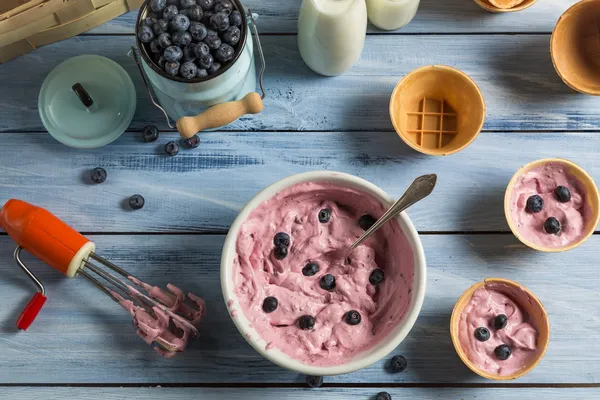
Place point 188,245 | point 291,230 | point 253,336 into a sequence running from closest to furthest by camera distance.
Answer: point 253,336 → point 291,230 → point 188,245

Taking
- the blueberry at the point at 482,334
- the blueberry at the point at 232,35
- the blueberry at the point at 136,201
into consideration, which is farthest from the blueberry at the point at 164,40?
the blueberry at the point at 482,334

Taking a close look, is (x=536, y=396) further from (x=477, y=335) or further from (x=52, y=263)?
(x=52, y=263)

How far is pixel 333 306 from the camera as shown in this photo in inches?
52.7

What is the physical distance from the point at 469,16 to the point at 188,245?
0.82m

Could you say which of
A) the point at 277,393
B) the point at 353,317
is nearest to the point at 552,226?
the point at 353,317

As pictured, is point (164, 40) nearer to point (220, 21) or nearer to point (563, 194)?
point (220, 21)

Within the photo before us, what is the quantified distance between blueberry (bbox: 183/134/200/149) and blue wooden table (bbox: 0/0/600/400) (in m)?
0.02

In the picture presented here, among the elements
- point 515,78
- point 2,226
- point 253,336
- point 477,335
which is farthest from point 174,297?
point 515,78

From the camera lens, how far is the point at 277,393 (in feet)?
4.75

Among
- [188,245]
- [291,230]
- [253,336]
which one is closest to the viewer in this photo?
[253,336]

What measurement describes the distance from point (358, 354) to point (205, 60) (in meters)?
0.62

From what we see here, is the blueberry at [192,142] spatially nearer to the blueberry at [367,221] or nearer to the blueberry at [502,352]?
the blueberry at [367,221]

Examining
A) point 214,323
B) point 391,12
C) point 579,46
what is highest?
point 391,12

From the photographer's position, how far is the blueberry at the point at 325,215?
1.37m
